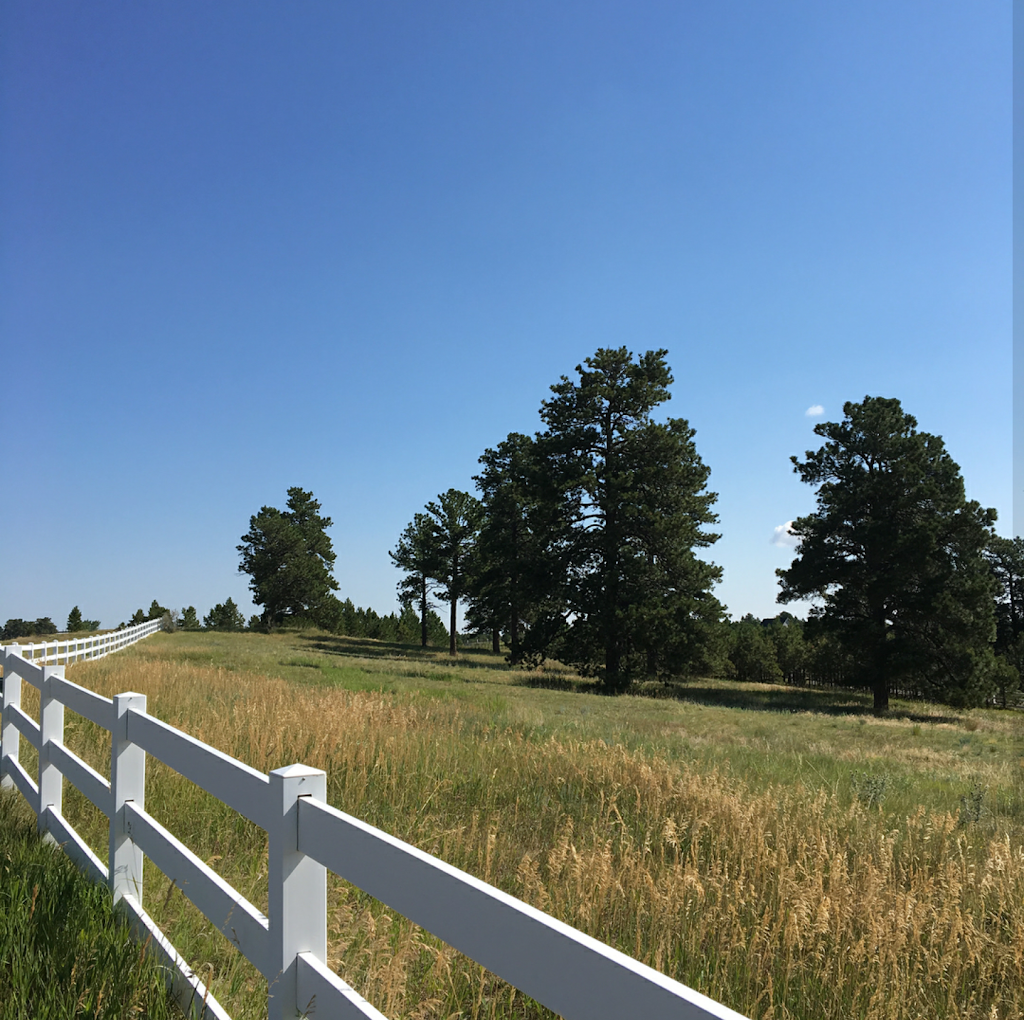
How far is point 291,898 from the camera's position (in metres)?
2.39

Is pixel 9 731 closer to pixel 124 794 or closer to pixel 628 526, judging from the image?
pixel 124 794

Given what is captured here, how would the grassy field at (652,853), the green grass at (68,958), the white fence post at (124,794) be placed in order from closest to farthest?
1. the green grass at (68,958)
2. the grassy field at (652,853)
3. the white fence post at (124,794)

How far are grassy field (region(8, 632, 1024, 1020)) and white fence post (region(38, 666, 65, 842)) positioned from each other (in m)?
0.38

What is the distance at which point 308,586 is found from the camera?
70750mm

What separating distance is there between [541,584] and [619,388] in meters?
9.58

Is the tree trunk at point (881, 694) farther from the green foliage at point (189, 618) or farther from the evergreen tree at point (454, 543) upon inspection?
the green foliage at point (189, 618)

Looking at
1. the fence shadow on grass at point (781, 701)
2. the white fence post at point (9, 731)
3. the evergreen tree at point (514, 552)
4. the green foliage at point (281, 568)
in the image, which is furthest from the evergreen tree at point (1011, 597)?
the white fence post at point (9, 731)

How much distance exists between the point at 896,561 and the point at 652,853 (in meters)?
31.9

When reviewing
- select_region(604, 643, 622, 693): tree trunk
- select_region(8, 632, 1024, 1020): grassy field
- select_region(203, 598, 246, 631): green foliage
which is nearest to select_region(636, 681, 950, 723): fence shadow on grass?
select_region(604, 643, 622, 693): tree trunk

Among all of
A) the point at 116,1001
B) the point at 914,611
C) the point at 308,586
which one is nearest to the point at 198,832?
the point at 116,1001

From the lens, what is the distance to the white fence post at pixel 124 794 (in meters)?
4.07

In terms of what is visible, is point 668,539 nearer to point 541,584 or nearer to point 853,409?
point 541,584

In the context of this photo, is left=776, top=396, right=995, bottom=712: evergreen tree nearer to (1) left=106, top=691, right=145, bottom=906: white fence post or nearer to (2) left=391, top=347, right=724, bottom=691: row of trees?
(2) left=391, top=347, right=724, bottom=691: row of trees

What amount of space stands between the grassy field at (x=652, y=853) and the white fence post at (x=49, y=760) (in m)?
0.38
